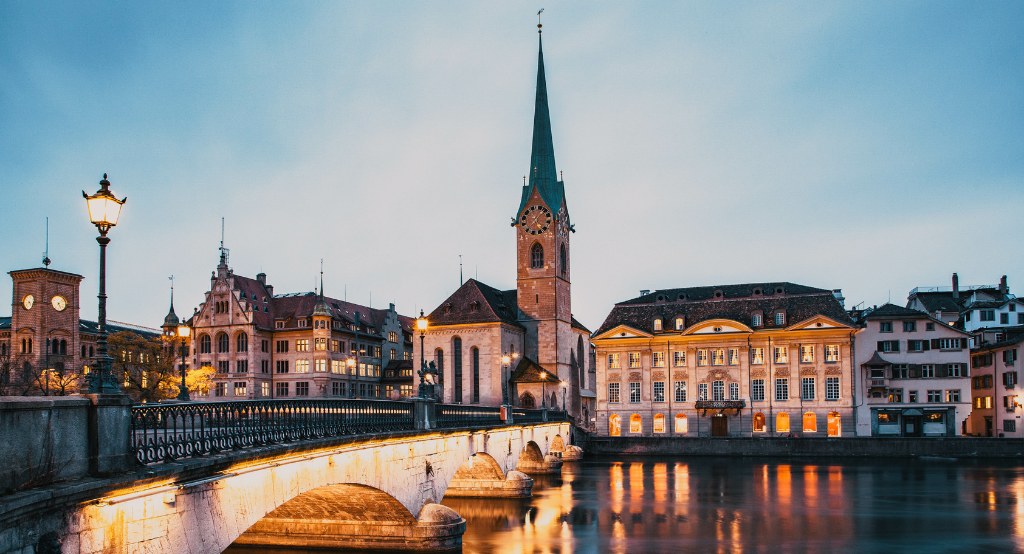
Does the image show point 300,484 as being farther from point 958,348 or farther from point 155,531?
point 958,348

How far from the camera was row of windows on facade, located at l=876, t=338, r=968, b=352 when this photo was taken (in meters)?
71.3

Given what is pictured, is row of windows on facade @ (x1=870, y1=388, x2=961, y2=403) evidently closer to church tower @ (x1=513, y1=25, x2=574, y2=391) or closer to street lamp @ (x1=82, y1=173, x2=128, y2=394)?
church tower @ (x1=513, y1=25, x2=574, y2=391)

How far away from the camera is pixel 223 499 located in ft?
52.7

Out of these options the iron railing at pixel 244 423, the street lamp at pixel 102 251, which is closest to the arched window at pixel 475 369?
the iron railing at pixel 244 423

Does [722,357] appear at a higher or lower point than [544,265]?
lower

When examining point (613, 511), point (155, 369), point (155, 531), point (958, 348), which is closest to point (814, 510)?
point (613, 511)

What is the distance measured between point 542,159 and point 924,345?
127 ft

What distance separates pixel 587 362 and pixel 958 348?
38.1m

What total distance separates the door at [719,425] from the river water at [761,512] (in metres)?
16.6

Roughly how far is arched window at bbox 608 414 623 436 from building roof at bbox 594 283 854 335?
755cm

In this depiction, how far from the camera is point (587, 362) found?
97875mm

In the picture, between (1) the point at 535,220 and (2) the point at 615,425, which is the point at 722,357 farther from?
(1) the point at 535,220

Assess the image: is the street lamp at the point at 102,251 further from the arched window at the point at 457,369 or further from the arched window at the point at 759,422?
the arched window at the point at 457,369

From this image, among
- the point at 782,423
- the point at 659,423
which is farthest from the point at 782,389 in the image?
the point at 659,423
